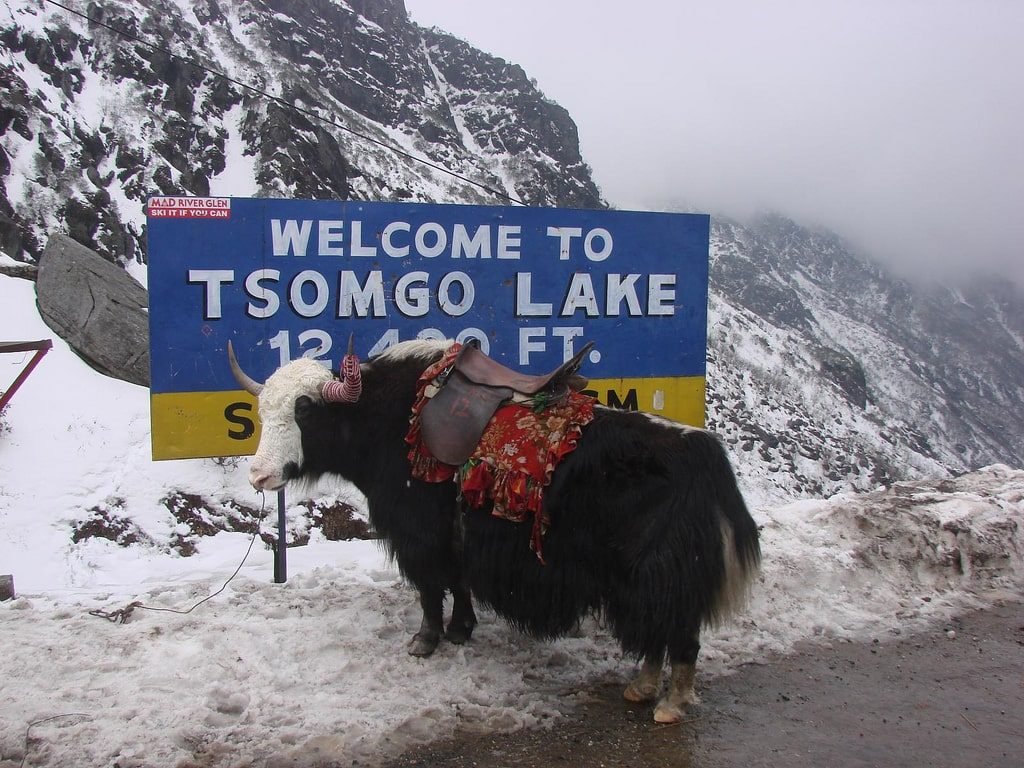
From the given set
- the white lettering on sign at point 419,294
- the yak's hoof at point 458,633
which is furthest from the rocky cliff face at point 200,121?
the yak's hoof at point 458,633

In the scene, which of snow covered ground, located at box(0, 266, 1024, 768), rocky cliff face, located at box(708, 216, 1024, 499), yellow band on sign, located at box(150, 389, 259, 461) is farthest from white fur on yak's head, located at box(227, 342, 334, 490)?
rocky cliff face, located at box(708, 216, 1024, 499)

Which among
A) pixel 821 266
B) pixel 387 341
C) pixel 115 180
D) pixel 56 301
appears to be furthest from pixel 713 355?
pixel 821 266

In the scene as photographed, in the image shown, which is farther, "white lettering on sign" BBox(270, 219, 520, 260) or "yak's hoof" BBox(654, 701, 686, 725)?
"white lettering on sign" BBox(270, 219, 520, 260)

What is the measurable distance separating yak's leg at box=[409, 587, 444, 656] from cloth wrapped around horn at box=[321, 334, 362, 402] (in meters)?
0.92

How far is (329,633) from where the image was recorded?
11.4 feet

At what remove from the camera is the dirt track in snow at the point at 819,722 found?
2.70m

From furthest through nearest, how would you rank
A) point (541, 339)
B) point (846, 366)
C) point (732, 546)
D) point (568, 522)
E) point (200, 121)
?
point (846, 366) → point (200, 121) → point (541, 339) → point (568, 522) → point (732, 546)

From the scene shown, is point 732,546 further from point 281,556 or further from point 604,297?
point 281,556

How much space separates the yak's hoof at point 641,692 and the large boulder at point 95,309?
8.56 m

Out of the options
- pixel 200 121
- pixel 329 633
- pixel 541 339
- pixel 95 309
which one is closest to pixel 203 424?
pixel 329 633

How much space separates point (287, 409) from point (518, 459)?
3.41 feet

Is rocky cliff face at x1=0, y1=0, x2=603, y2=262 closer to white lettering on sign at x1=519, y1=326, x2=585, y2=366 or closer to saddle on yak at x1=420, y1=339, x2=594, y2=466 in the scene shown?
white lettering on sign at x1=519, y1=326, x2=585, y2=366

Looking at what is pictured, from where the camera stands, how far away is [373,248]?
4441 mm

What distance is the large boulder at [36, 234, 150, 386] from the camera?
32.4ft
